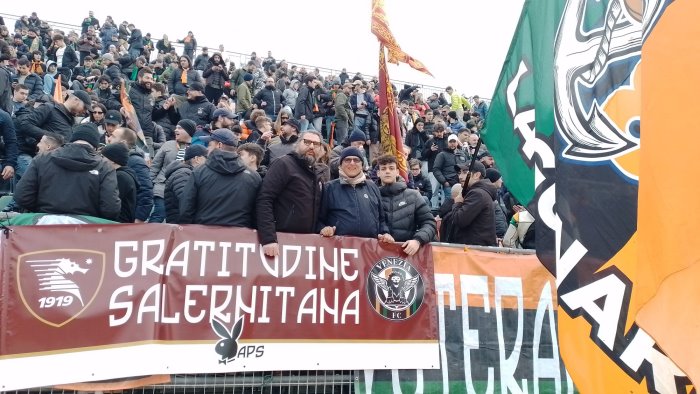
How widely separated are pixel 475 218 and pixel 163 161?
12.1 feet

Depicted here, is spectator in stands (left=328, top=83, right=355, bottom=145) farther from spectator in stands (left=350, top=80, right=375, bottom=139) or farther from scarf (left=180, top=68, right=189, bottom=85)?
scarf (left=180, top=68, right=189, bottom=85)

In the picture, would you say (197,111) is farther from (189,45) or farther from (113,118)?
(189,45)

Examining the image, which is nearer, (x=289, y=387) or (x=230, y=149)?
(x=289, y=387)

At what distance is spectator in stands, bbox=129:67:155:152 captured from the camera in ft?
36.8

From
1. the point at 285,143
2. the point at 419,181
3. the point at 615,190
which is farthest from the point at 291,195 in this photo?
the point at 419,181

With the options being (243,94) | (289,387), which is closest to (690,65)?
(289,387)

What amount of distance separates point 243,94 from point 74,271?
1117 cm

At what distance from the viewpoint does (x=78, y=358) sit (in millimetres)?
4246

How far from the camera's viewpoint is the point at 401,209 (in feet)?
19.3

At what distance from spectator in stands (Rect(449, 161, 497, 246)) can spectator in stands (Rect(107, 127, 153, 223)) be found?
3.10m

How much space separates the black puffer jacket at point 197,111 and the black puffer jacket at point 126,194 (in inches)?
200

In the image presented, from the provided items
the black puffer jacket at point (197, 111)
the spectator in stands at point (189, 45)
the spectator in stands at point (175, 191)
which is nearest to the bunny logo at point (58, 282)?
the spectator in stands at point (175, 191)

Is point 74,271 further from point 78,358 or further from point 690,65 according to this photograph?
point 690,65

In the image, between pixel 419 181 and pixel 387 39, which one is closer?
pixel 387 39
